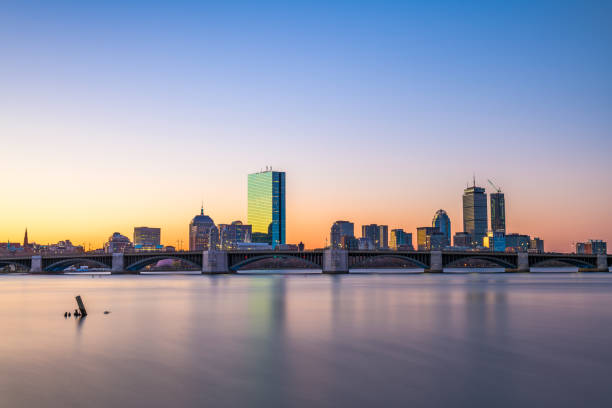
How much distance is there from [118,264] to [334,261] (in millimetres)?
76250

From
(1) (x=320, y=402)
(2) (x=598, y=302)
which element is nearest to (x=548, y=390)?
(1) (x=320, y=402)

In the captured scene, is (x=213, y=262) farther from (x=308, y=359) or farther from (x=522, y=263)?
(x=308, y=359)

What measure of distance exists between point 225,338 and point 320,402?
763 inches

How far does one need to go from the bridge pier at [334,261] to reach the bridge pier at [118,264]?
7125cm

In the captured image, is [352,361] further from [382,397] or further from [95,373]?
[95,373]

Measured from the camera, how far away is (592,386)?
22953 millimetres

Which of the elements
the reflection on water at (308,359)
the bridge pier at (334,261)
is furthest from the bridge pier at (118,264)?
the reflection on water at (308,359)

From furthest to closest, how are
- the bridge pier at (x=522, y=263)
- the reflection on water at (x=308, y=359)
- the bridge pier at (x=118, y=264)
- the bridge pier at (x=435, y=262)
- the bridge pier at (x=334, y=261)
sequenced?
the bridge pier at (x=522, y=263) < the bridge pier at (x=118, y=264) < the bridge pier at (x=435, y=262) < the bridge pier at (x=334, y=261) < the reflection on water at (x=308, y=359)

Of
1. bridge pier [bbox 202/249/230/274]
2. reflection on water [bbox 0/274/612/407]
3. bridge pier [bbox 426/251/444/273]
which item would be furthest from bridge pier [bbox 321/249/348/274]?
reflection on water [bbox 0/274/612/407]

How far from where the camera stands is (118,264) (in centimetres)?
19450

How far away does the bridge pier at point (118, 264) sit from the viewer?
633 feet

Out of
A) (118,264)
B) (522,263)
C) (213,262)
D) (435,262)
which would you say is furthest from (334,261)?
(118,264)

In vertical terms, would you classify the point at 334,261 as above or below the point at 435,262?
above

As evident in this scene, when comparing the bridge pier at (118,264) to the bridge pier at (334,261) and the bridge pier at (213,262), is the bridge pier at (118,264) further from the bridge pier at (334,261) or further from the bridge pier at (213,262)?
the bridge pier at (334,261)
